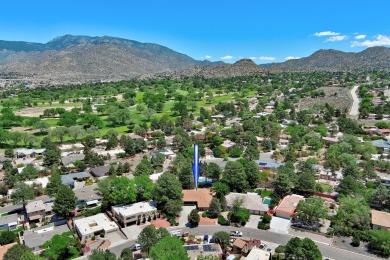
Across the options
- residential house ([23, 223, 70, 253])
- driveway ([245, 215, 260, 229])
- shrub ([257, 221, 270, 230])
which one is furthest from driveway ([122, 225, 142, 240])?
shrub ([257, 221, 270, 230])

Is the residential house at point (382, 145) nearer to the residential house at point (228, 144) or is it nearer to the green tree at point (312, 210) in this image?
the residential house at point (228, 144)

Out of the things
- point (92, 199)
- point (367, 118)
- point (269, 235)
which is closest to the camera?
point (269, 235)

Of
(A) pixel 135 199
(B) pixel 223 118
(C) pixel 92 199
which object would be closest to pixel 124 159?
(C) pixel 92 199

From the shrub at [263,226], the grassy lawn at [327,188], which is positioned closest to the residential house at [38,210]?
the shrub at [263,226]

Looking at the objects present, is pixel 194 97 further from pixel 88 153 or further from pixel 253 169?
pixel 253 169

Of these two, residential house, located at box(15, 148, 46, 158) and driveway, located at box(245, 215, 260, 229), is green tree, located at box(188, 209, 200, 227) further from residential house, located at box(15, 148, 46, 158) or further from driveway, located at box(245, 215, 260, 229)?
residential house, located at box(15, 148, 46, 158)
